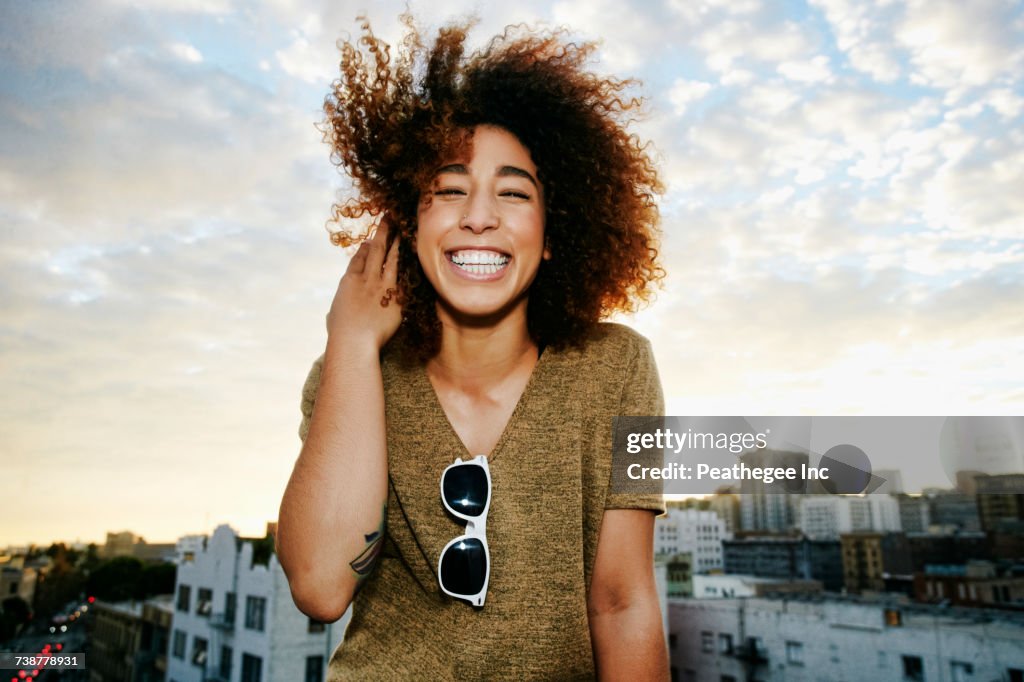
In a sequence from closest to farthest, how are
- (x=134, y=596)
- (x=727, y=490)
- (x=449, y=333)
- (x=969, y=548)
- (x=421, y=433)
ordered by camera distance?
1. (x=421, y=433)
2. (x=449, y=333)
3. (x=727, y=490)
4. (x=969, y=548)
5. (x=134, y=596)

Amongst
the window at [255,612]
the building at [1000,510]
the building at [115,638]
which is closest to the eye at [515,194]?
the building at [1000,510]

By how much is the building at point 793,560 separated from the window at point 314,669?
3333 centimetres

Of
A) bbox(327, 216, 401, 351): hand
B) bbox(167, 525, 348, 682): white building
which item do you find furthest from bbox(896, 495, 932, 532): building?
bbox(327, 216, 401, 351): hand

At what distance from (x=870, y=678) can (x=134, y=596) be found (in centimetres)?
3268

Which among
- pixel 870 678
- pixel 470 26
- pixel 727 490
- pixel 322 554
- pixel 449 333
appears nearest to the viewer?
pixel 322 554

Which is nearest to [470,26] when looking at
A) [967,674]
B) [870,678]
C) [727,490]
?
[727,490]

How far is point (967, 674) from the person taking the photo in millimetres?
23250

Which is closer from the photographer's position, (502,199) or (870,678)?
(502,199)

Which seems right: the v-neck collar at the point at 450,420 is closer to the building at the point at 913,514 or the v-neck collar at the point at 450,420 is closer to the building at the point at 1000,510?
the building at the point at 1000,510

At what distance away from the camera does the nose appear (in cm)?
149

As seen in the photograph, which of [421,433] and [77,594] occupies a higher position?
[421,433]

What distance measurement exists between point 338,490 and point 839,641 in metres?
31.1

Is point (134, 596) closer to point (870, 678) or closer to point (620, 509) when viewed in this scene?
point (870, 678)
